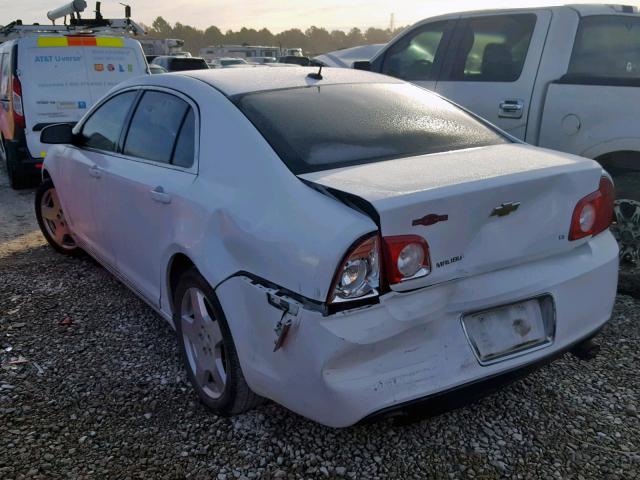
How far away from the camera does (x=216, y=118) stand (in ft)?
8.82

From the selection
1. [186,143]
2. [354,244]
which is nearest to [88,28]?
[186,143]

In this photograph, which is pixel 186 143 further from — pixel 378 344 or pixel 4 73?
pixel 4 73

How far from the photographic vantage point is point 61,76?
7.52 meters

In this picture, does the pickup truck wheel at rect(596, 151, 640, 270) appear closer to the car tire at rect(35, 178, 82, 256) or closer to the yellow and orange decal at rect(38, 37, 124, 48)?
the car tire at rect(35, 178, 82, 256)

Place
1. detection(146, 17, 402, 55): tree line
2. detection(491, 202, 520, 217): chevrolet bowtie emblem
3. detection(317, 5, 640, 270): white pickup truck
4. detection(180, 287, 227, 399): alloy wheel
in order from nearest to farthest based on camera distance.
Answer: detection(491, 202, 520, 217): chevrolet bowtie emblem < detection(180, 287, 227, 399): alloy wheel < detection(317, 5, 640, 270): white pickup truck < detection(146, 17, 402, 55): tree line

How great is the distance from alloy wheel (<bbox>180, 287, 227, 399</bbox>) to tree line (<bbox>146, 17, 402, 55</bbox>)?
98759mm

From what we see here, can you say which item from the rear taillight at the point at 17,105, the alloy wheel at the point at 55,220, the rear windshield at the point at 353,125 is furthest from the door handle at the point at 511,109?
the rear taillight at the point at 17,105

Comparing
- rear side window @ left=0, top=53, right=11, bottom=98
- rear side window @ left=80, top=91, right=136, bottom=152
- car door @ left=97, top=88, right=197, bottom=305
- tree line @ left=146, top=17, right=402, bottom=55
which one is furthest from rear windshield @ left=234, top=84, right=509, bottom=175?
tree line @ left=146, top=17, right=402, bottom=55

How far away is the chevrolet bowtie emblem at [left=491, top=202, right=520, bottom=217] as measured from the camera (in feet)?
7.02

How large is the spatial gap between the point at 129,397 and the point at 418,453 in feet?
4.70

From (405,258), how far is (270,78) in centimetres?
156

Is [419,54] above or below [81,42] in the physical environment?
below

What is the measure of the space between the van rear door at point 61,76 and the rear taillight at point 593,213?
6793 millimetres

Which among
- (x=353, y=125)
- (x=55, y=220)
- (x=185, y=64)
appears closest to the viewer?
(x=353, y=125)
